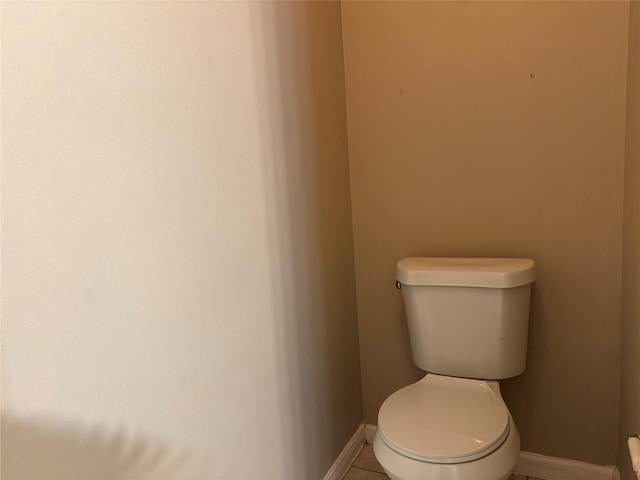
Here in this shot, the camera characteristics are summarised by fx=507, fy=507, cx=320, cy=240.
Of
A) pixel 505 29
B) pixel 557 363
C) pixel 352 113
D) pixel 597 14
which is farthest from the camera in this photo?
pixel 352 113

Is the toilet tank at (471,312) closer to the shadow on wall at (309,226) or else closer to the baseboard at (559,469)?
the shadow on wall at (309,226)

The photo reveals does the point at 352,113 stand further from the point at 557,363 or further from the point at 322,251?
the point at 557,363

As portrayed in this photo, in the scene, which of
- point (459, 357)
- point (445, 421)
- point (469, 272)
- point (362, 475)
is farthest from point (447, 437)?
point (362, 475)

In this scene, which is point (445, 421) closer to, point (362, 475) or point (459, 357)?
point (459, 357)

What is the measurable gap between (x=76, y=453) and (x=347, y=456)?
123 cm

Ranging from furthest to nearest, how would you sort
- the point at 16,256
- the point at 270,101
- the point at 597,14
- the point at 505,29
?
the point at 505,29 < the point at 597,14 < the point at 270,101 < the point at 16,256

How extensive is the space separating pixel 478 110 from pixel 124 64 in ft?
3.75

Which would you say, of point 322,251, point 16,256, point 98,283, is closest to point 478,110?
point 322,251

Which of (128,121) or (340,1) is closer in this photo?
(128,121)

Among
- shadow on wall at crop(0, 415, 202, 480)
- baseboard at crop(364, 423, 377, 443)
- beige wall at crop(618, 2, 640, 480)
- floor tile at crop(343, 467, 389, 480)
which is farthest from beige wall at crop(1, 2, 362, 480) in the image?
beige wall at crop(618, 2, 640, 480)

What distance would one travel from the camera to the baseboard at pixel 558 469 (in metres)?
1.67

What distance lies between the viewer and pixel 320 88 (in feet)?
5.34

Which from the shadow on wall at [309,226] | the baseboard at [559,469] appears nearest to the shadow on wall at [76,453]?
the shadow on wall at [309,226]

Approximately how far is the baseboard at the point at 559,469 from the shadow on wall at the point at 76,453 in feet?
4.06
